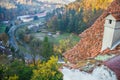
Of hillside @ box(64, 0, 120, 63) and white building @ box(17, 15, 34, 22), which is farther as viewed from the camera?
white building @ box(17, 15, 34, 22)

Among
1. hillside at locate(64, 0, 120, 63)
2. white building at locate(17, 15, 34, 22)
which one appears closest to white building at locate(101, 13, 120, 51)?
hillside at locate(64, 0, 120, 63)

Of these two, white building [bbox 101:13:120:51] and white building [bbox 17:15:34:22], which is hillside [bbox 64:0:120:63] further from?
white building [bbox 17:15:34:22]

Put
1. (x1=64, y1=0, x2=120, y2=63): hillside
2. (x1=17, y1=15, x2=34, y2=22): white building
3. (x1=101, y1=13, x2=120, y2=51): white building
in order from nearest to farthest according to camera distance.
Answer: (x1=101, y1=13, x2=120, y2=51): white building < (x1=64, y1=0, x2=120, y2=63): hillside < (x1=17, y1=15, x2=34, y2=22): white building

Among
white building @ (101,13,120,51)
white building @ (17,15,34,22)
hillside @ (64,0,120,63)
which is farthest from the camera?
white building @ (17,15,34,22)

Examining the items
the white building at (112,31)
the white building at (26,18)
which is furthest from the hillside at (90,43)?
the white building at (26,18)

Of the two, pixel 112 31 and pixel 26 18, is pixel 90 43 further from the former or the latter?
pixel 26 18

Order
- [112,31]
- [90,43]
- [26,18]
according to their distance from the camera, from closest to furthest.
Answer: [112,31], [90,43], [26,18]

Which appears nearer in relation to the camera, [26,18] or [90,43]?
[90,43]

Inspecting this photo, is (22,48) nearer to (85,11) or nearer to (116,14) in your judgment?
(85,11)

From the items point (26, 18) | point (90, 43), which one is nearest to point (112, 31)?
point (90, 43)
